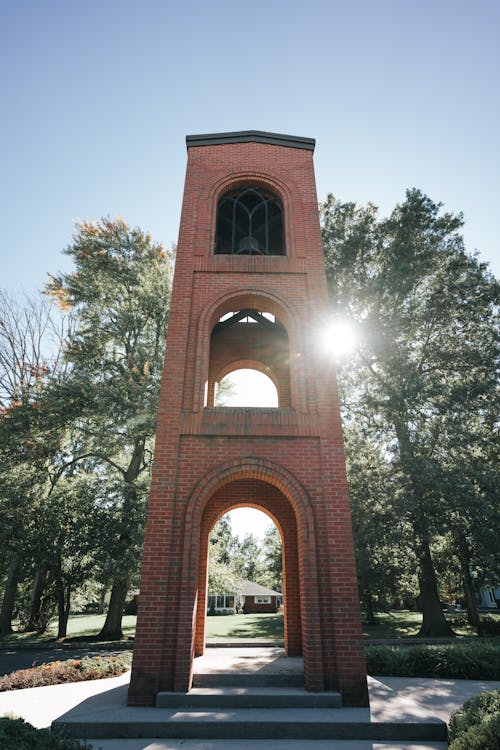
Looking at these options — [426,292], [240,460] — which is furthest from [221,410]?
[426,292]

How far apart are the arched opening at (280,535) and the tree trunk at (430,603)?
9638 millimetres

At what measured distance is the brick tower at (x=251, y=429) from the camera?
19.2 ft

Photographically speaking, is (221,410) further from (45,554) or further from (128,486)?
(45,554)

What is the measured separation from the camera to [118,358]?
19031mm

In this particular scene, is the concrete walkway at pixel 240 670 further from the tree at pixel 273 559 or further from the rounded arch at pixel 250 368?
the tree at pixel 273 559

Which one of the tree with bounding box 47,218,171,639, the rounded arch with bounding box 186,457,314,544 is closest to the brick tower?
the rounded arch with bounding box 186,457,314,544

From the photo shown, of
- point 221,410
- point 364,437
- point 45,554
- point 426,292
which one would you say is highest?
point 426,292

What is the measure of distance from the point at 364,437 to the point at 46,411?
13.3 meters

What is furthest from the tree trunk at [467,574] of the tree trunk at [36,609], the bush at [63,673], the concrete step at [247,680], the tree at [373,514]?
the tree trunk at [36,609]

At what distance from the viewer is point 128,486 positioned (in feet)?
54.7

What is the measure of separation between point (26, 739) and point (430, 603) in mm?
16863

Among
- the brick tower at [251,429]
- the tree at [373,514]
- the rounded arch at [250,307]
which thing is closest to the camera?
the brick tower at [251,429]

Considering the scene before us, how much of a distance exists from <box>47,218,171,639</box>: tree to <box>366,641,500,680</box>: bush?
10301 mm

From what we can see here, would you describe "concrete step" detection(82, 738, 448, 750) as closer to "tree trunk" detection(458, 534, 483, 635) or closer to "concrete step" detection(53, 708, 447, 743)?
"concrete step" detection(53, 708, 447, 743)
